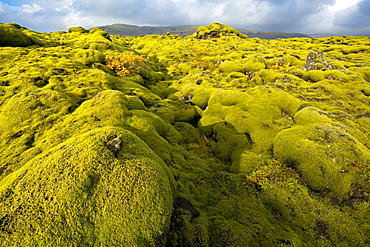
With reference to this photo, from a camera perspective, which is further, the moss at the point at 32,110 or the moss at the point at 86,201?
the moss at the point at 32,110

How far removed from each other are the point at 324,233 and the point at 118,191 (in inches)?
354

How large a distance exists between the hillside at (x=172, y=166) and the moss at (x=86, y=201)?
1.0 inches

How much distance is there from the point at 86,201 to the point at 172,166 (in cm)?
579

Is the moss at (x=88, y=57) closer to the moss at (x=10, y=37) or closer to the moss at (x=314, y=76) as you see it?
the moss at (x=10, y=37)

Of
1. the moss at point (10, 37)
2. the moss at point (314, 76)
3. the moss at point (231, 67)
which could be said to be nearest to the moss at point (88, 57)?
the moss at point (10, 37)

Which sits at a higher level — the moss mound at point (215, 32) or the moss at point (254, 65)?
the moss mound at point (215, 32)

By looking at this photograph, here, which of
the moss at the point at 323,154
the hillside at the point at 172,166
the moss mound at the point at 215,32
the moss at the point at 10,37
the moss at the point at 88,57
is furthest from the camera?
the moss mound at the point at 215,32

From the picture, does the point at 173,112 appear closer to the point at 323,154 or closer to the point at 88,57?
the point at 323,154

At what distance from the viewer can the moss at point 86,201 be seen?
4.00 m

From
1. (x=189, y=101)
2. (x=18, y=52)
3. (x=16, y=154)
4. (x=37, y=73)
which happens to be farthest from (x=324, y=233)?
(x=18, y=52)

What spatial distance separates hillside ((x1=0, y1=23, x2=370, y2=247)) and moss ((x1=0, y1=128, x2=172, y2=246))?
0.08ft

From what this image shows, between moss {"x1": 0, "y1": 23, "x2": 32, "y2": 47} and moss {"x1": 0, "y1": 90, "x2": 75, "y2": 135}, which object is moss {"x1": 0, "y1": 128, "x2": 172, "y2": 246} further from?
moss {"x1": 0, "y1": 23, "x2": 32, "y2": 47}

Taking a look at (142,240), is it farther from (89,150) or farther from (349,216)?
(349,216)

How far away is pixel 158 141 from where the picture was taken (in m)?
10.6
